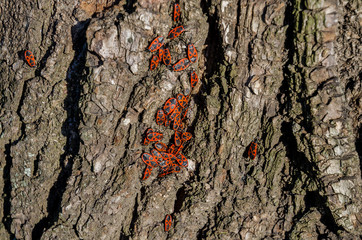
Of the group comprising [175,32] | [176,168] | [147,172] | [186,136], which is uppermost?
[175,32]

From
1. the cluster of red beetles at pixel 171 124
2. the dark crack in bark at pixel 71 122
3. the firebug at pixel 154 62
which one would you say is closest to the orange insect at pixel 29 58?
the cluster of red beetles at pixel 171 124

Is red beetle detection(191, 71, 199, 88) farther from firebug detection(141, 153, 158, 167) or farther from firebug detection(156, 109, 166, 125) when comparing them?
firebug detection(141, 153, 158, 167)

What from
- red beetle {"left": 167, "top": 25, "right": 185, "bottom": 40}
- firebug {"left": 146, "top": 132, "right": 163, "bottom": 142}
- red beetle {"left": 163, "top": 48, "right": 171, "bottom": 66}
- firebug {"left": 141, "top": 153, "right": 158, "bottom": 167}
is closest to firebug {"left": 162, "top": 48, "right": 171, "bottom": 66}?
red beetle {"left": 163, "top": 48, "right": 171, "bottom": 66}

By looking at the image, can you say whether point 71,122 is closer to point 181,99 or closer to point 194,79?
point 181,99

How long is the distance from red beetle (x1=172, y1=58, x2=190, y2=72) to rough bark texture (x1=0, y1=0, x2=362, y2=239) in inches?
3.3

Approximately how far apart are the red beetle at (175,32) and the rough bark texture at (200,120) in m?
0.07

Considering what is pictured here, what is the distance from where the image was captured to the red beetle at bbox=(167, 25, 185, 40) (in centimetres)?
384

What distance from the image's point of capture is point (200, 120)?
4.06 metres

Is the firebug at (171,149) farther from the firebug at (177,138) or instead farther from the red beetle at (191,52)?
the red beetle at (191,52)

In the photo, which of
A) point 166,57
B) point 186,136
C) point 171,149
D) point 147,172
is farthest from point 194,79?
point 147,172

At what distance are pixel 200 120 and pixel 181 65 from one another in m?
0.72

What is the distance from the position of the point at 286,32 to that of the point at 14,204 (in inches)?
160

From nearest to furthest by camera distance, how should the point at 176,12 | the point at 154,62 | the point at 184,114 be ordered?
1. the point at 176,12
2. the point at 154,62
3. the point at 184,114

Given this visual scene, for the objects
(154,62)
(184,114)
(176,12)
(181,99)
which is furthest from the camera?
(184,114)
